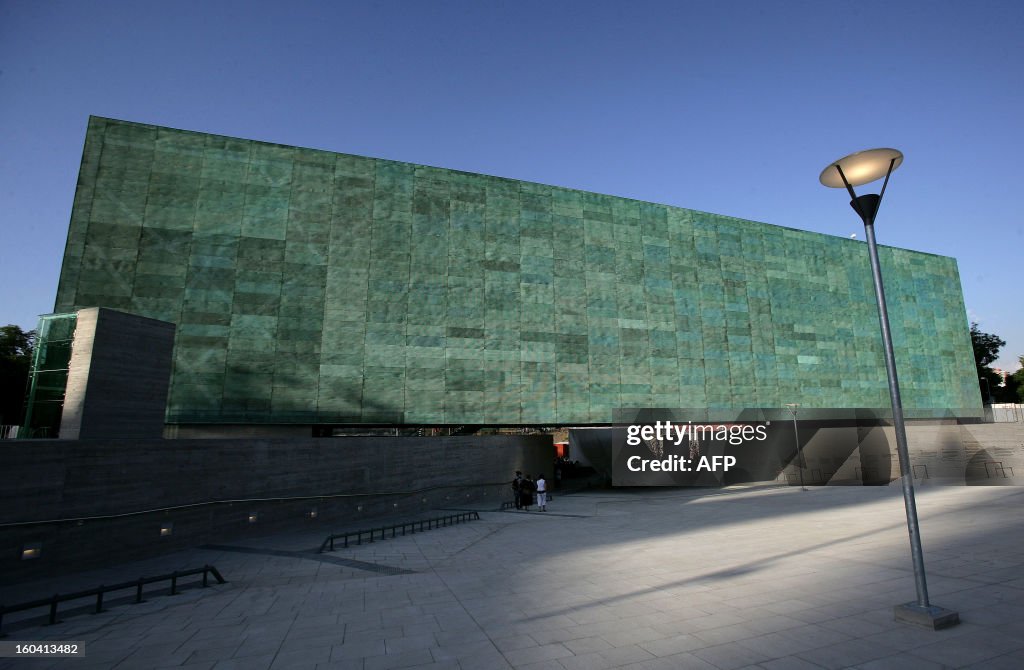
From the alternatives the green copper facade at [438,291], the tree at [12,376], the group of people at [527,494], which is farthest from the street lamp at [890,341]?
the tree at [12,376]

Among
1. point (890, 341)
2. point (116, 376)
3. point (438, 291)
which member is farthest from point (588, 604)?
point (438, 291)

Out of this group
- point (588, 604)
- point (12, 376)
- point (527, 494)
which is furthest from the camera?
point (12, 376)

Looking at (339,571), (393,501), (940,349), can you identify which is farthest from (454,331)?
(940,349)

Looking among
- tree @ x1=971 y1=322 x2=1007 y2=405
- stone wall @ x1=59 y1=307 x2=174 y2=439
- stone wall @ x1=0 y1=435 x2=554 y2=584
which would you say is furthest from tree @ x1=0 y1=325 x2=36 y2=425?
tree @ x1=971 y1=322 x2=1007 y2=405

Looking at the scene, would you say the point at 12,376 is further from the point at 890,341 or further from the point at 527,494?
the point at 890,341

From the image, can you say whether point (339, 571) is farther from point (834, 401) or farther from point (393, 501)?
point (834, 401)

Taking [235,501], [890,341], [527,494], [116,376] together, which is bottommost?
[527,494]

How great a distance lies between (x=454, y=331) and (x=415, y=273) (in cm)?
409

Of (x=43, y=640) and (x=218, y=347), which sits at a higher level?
(x=218, y=347)

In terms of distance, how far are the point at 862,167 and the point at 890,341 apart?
2.73m

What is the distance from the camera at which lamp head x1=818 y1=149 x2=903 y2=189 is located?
304 inches

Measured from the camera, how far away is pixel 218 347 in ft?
84.9

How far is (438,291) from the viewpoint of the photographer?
30.2 m

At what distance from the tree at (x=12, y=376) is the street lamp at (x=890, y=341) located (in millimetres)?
46103
